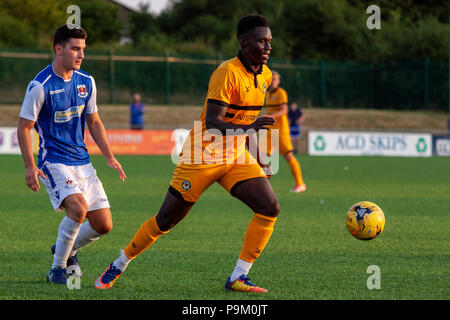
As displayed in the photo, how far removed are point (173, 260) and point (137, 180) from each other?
9.91m

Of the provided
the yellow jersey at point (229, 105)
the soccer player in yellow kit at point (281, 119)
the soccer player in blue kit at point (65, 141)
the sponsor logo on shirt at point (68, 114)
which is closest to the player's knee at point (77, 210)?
the soccer player in blue kit at point (65, 141)

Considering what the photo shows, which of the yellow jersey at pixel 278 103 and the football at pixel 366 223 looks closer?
the football at pixel 366 223

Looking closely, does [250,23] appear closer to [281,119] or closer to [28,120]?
[28,120]

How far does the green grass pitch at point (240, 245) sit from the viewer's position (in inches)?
245

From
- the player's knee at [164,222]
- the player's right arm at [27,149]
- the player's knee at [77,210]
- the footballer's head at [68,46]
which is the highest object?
the footballer's head at [68,46]

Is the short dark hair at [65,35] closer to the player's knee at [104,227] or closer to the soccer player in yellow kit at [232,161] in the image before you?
the soccer player in yellow kit at [232,161]

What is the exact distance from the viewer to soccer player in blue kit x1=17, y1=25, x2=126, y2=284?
623 cm

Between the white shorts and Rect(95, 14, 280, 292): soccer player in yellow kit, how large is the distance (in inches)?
22.4

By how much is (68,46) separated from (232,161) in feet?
5.56

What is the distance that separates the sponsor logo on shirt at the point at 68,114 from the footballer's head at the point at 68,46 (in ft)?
1.21

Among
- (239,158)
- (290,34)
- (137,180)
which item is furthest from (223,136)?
(290,34)

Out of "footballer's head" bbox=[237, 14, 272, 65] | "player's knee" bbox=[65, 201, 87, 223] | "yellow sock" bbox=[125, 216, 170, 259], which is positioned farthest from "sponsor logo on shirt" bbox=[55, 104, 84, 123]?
"footballer's head" bbox=[237, 14, 272, 65]

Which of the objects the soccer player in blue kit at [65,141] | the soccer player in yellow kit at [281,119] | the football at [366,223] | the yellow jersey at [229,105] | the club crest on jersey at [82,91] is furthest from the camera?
the soccer player in yellow kit at [281,119]

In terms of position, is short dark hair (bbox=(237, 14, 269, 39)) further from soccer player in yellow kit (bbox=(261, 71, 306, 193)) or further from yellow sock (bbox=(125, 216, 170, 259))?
soccer player in yellow kit (bbox=(261, 71, 306, 193))
